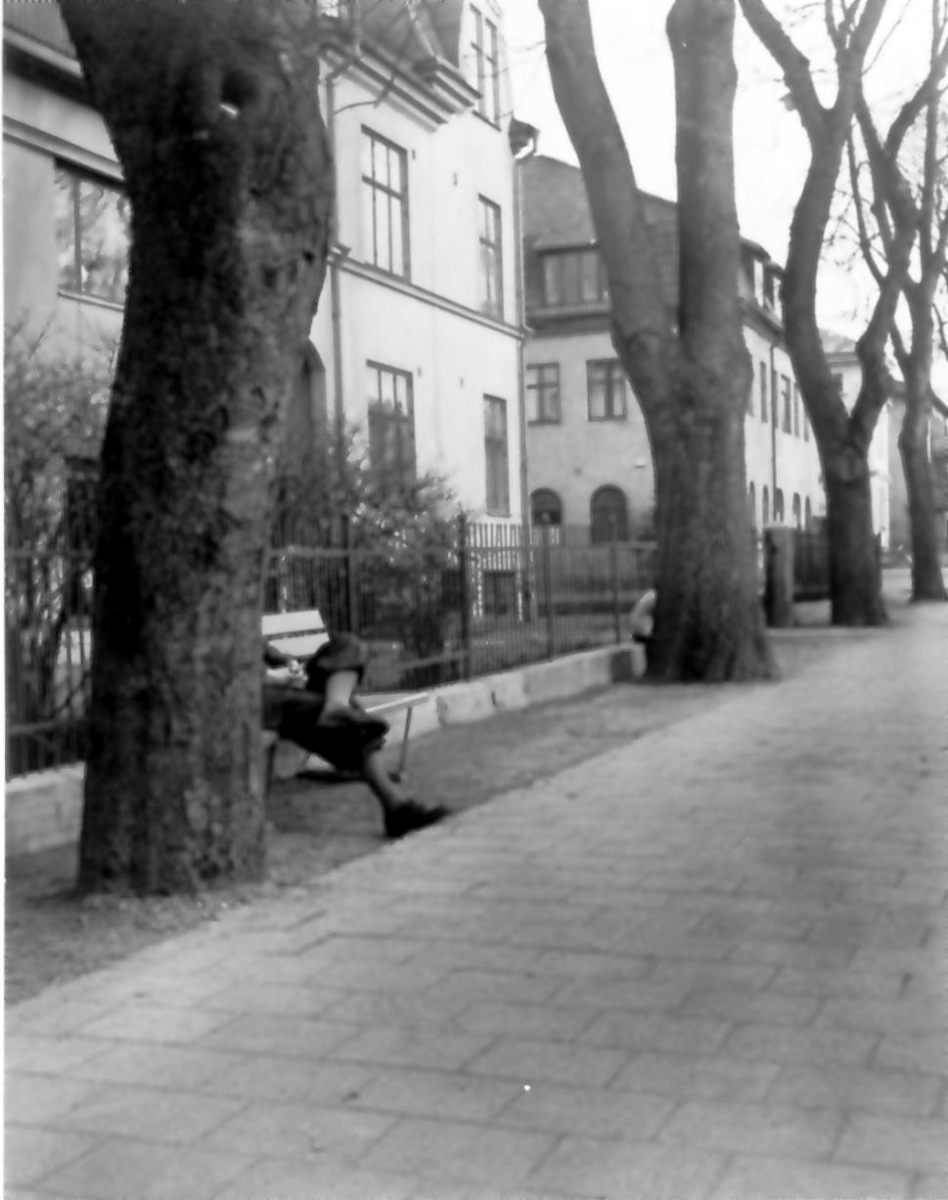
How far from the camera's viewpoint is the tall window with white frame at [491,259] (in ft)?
89.7

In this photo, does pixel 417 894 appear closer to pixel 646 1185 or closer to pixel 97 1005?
pixel 97 1005

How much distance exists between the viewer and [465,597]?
12.4 meters

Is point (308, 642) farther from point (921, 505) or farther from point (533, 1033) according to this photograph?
point (921, 505)

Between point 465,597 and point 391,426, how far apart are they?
366 inches

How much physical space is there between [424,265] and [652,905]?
1994 centimetres

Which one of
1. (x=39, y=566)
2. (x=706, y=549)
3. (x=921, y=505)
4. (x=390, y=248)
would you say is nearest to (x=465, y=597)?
(x=706, y=549)

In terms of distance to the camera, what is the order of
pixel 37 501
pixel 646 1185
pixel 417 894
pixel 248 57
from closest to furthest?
pixel 646 1185, pixel 248 57, pixel 417 894, pixel 37 501

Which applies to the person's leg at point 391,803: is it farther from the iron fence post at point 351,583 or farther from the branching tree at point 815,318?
the branching tree at point 815,318

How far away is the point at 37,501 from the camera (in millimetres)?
7805

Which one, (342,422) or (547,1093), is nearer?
(547,1093)

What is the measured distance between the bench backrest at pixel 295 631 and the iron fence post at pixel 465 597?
288 centimetres

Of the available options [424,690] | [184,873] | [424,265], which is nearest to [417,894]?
[184,873]

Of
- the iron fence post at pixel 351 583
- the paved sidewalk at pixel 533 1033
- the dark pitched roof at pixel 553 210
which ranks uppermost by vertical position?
the dark pitched roof at pixel 553 210

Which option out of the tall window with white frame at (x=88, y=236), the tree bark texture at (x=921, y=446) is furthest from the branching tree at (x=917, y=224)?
the tall window with white frame at (x=88, y=236)
